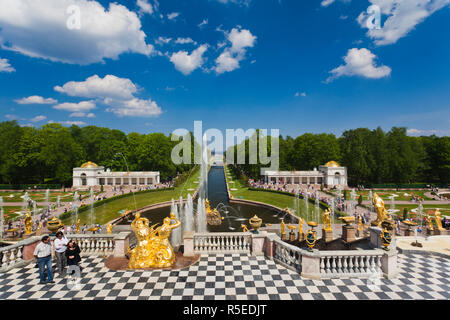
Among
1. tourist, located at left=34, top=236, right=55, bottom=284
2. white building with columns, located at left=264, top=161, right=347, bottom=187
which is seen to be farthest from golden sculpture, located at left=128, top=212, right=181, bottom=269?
white building with columns, located at left=264, top=161, right=347, bottom=187

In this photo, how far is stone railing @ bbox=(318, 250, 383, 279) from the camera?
9.26 metres

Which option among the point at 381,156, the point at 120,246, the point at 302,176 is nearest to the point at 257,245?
the point at 120,246

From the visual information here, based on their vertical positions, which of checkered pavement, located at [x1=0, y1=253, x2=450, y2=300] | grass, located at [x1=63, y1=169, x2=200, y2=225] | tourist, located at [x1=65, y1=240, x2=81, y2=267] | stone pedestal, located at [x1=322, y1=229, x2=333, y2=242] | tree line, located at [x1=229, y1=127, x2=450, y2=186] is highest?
tree line, located at [x1=229, y1=127, x2=450, y2=186]

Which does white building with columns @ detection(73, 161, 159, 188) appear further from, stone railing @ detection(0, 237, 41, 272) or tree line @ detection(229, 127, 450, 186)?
stone railing @ detection(0, 237, 41, 272)

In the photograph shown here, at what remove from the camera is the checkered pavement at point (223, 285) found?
804 centimetres

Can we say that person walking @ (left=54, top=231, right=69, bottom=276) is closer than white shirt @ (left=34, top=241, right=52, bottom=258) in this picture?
Result: No

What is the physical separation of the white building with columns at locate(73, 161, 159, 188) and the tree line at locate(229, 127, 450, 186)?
90.1ft

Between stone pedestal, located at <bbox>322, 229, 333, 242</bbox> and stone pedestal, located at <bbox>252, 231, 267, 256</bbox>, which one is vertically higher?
stone pedestal, located at <bbox>252, 231, 267, 256</bbox>

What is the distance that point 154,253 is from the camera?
10414 mm

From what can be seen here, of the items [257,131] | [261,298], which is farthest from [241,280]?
[257,131]

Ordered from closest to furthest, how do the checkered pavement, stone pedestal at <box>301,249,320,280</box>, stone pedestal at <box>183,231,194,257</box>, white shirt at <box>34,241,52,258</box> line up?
the checkered pavement < white shirt at <box>34,241,52,258</box> < stone pedestal at <box>301,249,320,280</box> < stone pedestal at <box>183,231,194,257</box>

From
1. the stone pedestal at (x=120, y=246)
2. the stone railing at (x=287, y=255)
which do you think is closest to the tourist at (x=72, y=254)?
the stone pedestal at (x=120, y=246)
